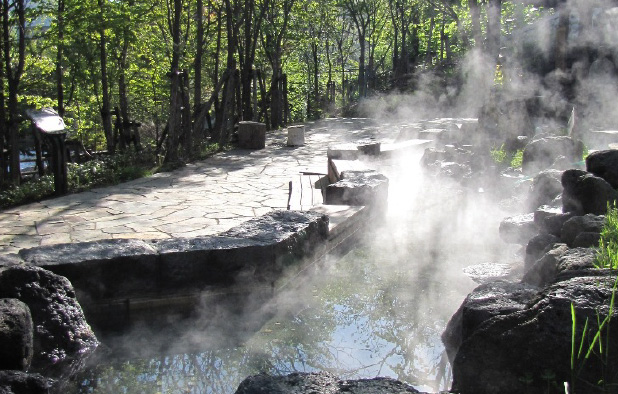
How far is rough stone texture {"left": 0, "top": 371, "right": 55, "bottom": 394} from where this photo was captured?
2607mm

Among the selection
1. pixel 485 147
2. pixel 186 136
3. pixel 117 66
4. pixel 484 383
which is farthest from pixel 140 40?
pixel 484 383

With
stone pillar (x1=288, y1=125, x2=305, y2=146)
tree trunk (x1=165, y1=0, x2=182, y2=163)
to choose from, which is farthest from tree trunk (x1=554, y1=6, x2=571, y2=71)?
tree trunk (x1=165, y1=0, x2=182, y2=163)

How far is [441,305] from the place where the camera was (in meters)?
4.45

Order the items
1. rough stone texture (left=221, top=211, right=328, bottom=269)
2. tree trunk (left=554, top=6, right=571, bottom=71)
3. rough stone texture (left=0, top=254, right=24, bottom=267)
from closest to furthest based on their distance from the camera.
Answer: rough stone texture (left=0, top=254, right=24, bottom=267) < rough stone texture (left=221, top=211, right=328, bottom=269) < tree trunk (left=554, top=6, right=571, bottom=71)

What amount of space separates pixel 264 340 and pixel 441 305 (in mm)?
1370

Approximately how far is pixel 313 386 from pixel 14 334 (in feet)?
5.36

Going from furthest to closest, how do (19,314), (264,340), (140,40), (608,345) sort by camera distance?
(140,40) < (264,340) < (19,314) < (608,345)

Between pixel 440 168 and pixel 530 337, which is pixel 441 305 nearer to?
pixel 530 337

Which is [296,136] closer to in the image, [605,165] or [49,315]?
[605,165]

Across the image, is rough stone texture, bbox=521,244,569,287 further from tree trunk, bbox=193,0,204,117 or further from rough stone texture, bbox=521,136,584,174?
tree trunk, bbox=193,0,204,117

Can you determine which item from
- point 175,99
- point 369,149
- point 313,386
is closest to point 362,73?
point 369,149

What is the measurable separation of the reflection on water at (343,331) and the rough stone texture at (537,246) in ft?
1.72

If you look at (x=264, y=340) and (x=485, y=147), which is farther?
(x=485, y=147)

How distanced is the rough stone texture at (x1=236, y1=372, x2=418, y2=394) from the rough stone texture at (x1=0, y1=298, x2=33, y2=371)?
53.8 inches
